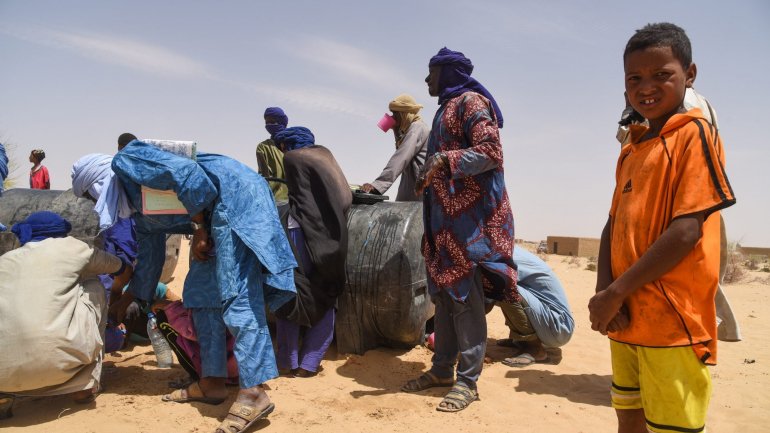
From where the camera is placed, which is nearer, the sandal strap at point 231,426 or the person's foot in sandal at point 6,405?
the sandal strap at point 231,426

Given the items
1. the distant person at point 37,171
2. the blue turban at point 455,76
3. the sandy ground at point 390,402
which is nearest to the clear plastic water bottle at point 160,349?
the sandy ground at point 390,402

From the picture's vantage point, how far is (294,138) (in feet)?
14.4

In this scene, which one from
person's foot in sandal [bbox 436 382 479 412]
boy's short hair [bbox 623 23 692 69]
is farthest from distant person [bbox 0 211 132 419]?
Answer: boy's short hair [bbox 623 23 692 69]

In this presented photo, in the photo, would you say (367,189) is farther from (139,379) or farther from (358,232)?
(139,379)

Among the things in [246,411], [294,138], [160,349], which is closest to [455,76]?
[294,138]

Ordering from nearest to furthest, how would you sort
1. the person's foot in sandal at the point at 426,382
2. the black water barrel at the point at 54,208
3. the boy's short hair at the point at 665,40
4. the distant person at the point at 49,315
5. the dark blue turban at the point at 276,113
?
the boy's short hair at the point at 665,40 < the distant person at the point at 49,315 < the person's foot in sandal at the point at 426,382 < the black water barrel at the point at 54,208 < the dark blue turban at the point at 276,113

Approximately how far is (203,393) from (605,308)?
8.14ft

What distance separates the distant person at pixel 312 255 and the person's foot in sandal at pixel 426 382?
715 millimetres

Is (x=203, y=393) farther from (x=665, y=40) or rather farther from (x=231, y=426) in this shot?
(x=665, y=40)

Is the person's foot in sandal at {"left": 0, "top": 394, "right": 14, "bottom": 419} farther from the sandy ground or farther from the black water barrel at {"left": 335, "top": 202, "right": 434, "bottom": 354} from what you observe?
the black water barrel at {"left": 335, "top": 202, "right": 434, "bottom": 354}

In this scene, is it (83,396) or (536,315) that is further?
(536,315)

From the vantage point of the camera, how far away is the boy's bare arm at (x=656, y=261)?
183 centimetres

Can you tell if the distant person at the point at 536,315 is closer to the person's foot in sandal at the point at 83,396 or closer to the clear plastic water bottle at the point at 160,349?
the clear plastic water bottle at the point at 160,349

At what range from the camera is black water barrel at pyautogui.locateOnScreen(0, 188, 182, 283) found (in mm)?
4887
